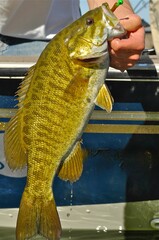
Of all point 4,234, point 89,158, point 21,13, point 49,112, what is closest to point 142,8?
point 21,13

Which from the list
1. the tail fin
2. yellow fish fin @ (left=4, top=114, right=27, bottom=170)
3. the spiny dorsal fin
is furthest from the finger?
the tail fin

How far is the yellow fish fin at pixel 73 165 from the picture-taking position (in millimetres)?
2869

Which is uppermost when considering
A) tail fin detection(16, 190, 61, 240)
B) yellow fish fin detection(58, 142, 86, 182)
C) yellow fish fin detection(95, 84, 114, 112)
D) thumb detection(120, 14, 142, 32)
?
thumb detection(120, 14, 142, 32)

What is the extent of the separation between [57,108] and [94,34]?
1.14ft

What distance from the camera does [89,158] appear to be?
3.89m

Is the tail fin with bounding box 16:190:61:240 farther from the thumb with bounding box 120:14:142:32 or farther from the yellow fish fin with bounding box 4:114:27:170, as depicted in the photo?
the thumb with bounding box 120:14:142:32

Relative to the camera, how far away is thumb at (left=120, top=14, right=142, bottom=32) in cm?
276

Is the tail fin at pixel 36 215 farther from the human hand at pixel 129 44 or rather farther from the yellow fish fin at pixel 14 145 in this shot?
the human hand at pixel 129 44

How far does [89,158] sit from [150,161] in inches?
14.4

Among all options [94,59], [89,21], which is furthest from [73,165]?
[89,21]

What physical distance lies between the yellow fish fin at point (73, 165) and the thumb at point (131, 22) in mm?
539

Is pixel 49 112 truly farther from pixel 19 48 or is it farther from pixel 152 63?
pixel 19 48

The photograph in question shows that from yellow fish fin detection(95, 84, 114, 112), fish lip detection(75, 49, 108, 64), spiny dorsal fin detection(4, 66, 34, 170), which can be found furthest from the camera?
spiny dorsal fin detection(4, 66, 34, 170)

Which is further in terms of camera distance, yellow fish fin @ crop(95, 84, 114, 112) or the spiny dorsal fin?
the spiny dorsal fin
